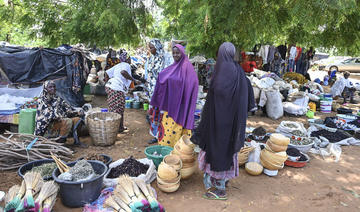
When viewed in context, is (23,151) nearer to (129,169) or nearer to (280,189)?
(129,169)

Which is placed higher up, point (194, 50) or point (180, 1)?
point (180, 1)

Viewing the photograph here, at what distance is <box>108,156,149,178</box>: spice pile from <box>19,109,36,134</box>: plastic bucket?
2.17 metres

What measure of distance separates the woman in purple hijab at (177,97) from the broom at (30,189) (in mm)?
2129

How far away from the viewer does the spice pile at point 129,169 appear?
3457 mm

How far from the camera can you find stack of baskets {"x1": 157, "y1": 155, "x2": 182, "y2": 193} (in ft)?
10.8

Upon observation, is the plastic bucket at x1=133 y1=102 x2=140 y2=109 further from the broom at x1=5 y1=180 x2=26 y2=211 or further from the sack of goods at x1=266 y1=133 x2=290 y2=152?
the broom at x1=5 y1=180 x2=26 y2=211

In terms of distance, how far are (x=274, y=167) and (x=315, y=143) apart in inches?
74.2

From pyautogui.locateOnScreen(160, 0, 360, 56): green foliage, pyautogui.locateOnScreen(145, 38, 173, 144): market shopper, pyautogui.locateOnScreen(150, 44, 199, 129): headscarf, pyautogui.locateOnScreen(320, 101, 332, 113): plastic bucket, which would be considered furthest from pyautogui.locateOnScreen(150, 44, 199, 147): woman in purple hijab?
pyautogui.locateOnScreen(320, 101, 332, 113): plastic bucket

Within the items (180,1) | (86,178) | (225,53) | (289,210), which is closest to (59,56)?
(180,1)

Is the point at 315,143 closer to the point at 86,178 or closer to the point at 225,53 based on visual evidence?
the point at 225,53

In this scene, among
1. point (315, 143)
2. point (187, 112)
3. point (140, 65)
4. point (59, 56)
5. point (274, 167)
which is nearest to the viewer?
point (274, 167)

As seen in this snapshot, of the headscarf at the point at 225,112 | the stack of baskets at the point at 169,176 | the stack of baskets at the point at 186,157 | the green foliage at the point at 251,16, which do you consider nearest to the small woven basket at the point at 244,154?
the stack of baskets at the point at 186,157

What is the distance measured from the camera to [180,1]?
14.8 feet

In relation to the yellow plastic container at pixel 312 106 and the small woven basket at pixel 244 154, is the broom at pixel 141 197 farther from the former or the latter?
the yellow plastic container at pixel 312 106
